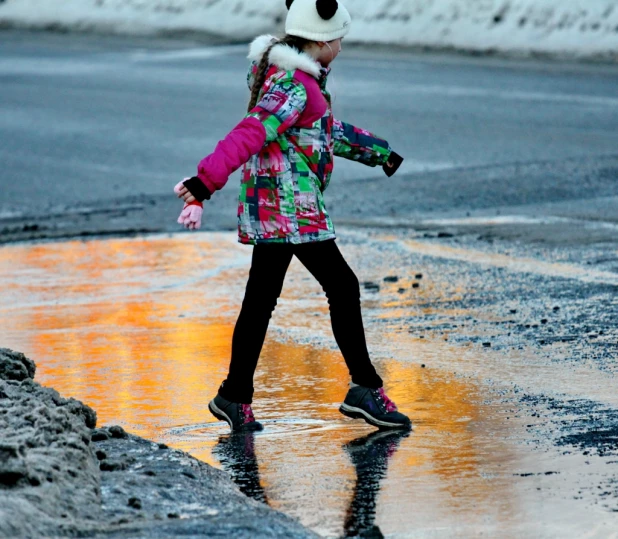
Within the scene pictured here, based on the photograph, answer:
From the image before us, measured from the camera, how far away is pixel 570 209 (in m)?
10.2

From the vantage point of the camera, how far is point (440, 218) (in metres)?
10.1

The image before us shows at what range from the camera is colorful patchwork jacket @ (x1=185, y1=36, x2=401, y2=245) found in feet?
16.2

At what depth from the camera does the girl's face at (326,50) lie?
5.09 m

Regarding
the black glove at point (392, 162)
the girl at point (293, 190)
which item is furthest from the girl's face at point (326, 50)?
the black glove at point (392, 162)

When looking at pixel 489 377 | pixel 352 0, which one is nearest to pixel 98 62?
pixel 352 0

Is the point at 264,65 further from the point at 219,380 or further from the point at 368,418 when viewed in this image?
the point at 219,380

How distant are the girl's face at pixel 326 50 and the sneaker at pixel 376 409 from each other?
45.9 inches

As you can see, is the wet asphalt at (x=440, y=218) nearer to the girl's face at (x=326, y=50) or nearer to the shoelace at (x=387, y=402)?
the shoelace at (x=387, y=402)

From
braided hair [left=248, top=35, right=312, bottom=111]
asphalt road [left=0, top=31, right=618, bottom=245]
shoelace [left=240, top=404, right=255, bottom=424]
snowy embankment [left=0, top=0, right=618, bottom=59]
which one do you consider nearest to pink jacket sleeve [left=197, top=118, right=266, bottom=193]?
braided hair [left=248, top=35, right=312, bottom=111]

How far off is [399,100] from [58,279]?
25.7 ft

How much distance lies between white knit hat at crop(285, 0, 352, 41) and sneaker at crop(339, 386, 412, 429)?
1251 mm

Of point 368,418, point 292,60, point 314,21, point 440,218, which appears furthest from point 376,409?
point 440,218

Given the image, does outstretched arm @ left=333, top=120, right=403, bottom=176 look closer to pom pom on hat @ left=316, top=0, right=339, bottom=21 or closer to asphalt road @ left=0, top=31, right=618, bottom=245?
pom pom on hat @ left=316, top=0, right=339, bottom=21

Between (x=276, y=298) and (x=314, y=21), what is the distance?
1.00m
